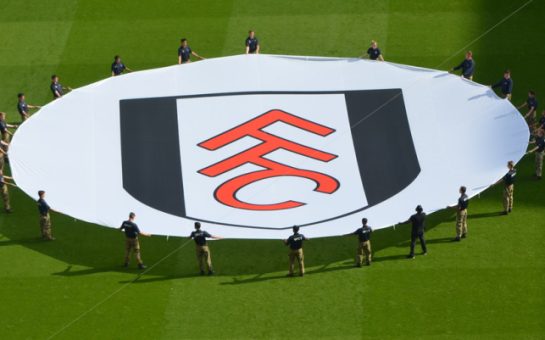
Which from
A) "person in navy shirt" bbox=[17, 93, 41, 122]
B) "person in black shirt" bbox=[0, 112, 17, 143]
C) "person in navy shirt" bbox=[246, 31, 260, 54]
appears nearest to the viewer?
"person in black shirt" bbox=[0, 112, 17, 143]

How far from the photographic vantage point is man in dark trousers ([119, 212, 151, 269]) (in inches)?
1432

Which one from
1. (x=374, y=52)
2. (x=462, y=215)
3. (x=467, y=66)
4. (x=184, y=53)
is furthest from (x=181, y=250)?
(x=467, y=66)

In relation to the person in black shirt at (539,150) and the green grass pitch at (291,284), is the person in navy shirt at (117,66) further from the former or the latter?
the person in black shirt at (539,150)

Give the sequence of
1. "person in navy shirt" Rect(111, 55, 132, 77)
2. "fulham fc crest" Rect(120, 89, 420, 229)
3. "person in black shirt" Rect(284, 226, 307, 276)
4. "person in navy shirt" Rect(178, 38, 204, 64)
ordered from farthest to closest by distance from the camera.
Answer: "person in navy shirt" Rect(178, 38, 204, 64) < "person in navy shirt" Rect(111, 55, 132, 77) < "fulham fc crest" Rect(120, 89, 420, 229) < "person in black shirt" Rect(284, 226, 307, 276)

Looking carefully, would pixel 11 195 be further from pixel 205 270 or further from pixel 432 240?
pixel 432 240

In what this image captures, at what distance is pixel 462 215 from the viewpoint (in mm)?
37406

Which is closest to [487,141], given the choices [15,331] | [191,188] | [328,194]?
[328,194]

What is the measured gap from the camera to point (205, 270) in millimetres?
36875

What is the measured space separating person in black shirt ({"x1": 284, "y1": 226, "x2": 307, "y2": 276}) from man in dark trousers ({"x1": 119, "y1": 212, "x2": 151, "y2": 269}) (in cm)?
401

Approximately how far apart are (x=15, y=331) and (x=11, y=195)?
7.02m

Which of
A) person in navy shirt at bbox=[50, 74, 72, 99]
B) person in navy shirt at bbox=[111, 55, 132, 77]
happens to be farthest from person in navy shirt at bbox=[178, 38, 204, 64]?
person in navy shirt at bbox=[50, 74, 72, 99]

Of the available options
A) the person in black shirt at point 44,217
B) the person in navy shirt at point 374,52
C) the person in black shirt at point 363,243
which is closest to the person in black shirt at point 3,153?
the person in black shirt at point 44,217

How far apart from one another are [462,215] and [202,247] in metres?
7.34

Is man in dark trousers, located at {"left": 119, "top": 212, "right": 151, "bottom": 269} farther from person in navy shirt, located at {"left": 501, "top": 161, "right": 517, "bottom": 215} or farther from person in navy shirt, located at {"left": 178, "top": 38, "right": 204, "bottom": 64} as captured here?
person in navy shirt, located at {"left": 501, "top": 161, "right": 517, "bottom": 215}
